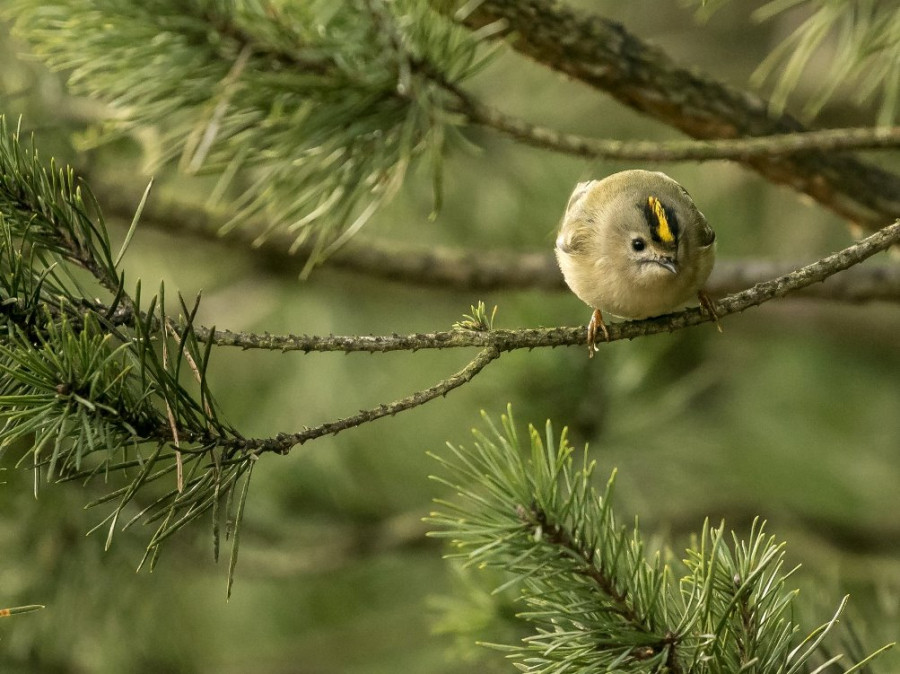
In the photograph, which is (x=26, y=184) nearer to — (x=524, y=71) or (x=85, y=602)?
(x=85, y=602)

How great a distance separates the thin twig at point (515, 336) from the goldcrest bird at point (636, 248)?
0.29 meters

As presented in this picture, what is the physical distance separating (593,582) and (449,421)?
7.59 feet

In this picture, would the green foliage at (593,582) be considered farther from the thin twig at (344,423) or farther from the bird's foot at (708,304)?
the bird's foot at (708,304)

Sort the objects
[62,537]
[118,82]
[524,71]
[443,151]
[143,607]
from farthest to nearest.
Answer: [524,71] < [143,607] < [62,537] < [443,151] < [118,82]

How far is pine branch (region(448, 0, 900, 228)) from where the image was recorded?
1.16m

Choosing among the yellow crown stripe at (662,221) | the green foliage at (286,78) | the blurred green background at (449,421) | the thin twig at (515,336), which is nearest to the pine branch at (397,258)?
the blurred green background at (449,421)

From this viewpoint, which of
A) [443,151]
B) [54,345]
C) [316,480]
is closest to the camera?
[54,345]

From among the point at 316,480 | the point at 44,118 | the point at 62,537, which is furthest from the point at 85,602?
the point at 44,118

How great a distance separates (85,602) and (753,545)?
130cm

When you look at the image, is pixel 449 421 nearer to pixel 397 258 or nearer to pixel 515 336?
pixel 397 258

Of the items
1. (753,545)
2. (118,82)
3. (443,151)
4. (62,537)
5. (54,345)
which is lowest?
(753,545)

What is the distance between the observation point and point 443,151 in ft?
4.55

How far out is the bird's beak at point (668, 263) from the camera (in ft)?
4.39

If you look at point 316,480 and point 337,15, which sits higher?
point 337,15
